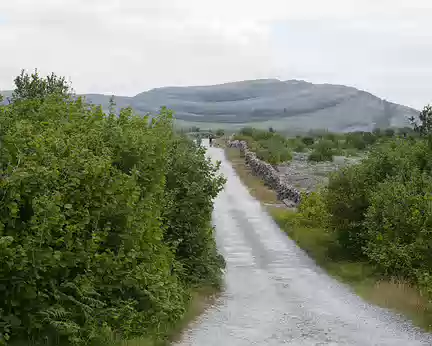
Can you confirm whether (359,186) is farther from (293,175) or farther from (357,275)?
(293,175)

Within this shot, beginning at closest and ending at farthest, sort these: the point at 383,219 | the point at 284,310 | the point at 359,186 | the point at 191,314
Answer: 1. the point at 191,314
2. the point at 284,310
3. the point at 383,219
4. the point at 359,186

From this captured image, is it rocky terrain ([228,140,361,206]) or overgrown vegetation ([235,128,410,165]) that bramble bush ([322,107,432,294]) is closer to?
rocky terrain ([228,140,361,206])

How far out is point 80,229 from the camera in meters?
11.0

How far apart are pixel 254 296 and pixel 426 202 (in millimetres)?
5553

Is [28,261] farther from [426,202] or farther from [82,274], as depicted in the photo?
[426,202]

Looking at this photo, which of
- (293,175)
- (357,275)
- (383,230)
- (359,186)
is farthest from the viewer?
(293,175)

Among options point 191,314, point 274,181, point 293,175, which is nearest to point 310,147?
point 293,175

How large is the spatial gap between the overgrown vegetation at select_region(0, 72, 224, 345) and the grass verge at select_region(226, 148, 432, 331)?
21.1 ft

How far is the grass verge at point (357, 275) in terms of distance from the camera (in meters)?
18.2

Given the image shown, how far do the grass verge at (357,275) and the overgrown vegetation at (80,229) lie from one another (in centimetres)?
644

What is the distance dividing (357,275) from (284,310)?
18.0 ft

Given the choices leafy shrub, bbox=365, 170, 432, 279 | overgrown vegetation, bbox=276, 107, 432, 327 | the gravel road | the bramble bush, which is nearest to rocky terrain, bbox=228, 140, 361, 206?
overgrown vegetation, bbox=276, 107, 432, 327

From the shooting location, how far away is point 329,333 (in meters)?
15.9

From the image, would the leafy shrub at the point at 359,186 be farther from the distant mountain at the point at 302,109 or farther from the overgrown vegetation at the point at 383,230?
the distant mountain at the point at 302,109
